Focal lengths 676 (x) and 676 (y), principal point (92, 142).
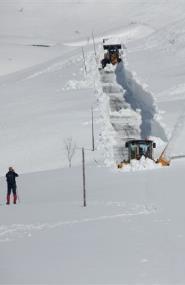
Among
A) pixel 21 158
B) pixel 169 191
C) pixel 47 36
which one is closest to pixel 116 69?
pixel 21 158

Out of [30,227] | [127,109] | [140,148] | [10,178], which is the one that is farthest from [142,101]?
[30,227]

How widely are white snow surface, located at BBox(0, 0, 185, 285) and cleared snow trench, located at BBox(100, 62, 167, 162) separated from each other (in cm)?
8

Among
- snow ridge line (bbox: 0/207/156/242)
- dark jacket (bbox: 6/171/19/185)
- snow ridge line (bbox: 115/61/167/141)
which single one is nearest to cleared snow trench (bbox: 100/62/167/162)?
snow ridge line (bbox: 115/61/167/141)

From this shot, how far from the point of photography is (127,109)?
39.4 m

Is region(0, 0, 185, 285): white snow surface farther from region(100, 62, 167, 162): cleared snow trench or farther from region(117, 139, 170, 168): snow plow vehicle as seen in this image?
region(117, 139, 170, 168): snow plow vehicle

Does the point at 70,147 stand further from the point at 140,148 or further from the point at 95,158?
the point at 140,148

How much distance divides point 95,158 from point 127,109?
9.86 meters

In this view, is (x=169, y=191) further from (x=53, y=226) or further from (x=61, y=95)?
(x=61, y=95)

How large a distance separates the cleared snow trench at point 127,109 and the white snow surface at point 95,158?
8 centimetres

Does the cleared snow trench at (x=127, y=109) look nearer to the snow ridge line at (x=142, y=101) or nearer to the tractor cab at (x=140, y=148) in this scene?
the snow ridge line at (x=142, y=101)

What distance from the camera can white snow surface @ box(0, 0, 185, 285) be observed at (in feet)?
32.8

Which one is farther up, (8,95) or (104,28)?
(104,28)

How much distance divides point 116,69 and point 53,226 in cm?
3822

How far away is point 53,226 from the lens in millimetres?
12859
